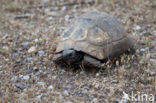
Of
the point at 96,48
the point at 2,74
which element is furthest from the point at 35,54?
the point at 96,48

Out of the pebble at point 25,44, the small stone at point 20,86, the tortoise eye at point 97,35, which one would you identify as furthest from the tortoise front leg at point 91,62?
the pebble at point 25,44

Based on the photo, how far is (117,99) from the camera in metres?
4.15

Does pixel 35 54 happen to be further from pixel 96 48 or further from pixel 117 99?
pixel 117 99

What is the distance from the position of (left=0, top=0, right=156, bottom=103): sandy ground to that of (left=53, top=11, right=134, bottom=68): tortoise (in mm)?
212

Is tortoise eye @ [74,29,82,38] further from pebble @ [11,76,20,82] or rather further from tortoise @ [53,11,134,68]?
pebble @ [11,76,20,82]

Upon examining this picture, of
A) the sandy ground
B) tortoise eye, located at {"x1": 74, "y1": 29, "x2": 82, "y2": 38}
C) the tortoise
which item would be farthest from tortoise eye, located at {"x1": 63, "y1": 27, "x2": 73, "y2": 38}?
the sandy ground

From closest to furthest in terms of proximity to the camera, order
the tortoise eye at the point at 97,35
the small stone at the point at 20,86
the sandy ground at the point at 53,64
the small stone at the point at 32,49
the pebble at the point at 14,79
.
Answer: the sandy ground at the point at 53,64
the small stone at the point at 20,86
the pebble at the point at 14,79
the tortoise eye at the point at 97,35
the small stone at the point at 32,49

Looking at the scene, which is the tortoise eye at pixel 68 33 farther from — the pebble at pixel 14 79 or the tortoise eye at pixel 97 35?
the pebble at pixel 14 79

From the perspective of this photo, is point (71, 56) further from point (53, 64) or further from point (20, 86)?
point (20, 86)

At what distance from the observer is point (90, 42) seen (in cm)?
479

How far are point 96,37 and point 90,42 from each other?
157mm

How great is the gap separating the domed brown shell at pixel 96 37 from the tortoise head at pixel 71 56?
0.09m

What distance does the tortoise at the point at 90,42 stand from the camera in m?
4.78

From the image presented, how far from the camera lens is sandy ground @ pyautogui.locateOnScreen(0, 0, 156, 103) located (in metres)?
4.29
